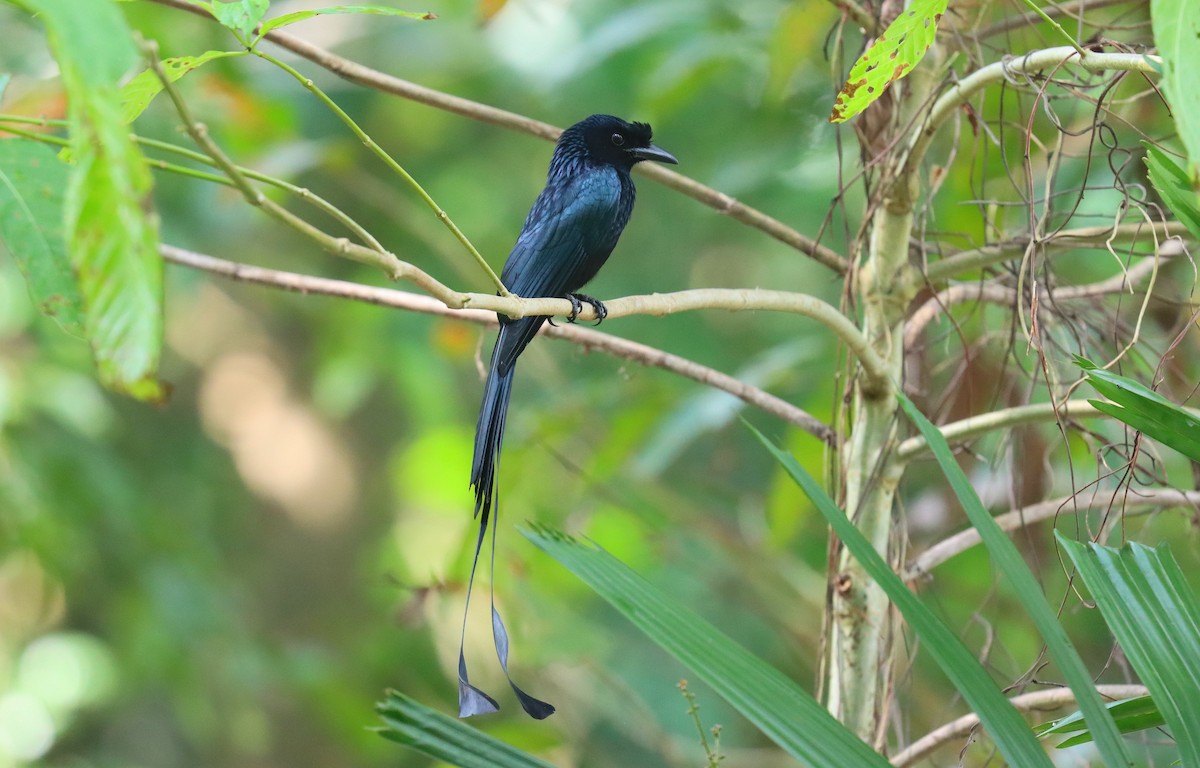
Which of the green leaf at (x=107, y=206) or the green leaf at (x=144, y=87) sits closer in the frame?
the green leaf at (x=107, y=206)

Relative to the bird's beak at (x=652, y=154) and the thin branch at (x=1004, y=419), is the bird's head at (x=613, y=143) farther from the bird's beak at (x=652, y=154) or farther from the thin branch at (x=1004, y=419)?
the thin branch at (x=1004, y=419)

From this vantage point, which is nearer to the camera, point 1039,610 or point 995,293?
point 1039,610

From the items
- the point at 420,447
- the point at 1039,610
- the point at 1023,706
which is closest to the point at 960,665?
the point at 1039,610

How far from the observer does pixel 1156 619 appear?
3.86ft

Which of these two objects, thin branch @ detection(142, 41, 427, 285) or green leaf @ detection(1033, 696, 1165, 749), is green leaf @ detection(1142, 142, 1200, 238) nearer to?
green leaf @ detection(1033, 696, 1165, 749)

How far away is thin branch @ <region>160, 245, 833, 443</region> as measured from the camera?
182 cm

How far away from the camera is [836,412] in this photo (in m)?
1.89

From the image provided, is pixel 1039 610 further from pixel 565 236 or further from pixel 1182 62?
pixel 565 236

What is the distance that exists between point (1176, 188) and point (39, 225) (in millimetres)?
1230

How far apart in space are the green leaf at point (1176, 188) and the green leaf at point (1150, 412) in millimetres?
207

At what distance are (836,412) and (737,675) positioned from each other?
813mm

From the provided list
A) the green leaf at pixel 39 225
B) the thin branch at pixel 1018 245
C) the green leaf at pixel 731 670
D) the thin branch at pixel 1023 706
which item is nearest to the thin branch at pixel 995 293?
the thin branch at pixel 1018 245

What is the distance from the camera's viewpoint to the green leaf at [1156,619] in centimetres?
110

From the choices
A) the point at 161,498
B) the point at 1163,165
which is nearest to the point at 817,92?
the point at 1163,165
